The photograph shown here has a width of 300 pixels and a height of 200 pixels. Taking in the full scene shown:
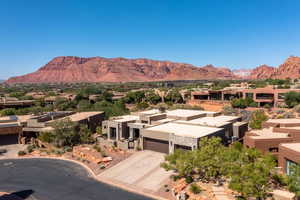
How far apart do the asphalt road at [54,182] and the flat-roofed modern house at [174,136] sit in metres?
9.27

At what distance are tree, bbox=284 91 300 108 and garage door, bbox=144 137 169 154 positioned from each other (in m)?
49.4

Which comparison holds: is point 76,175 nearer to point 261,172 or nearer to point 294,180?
point 261,172

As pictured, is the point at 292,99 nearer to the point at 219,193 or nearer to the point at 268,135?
the point at 268,135

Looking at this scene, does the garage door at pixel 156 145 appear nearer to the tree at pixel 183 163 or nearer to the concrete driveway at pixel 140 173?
the concrete driveway at pixel 140 173

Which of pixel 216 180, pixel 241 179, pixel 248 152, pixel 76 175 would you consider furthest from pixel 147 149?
pixel 241 179

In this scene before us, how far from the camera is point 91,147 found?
37.8 metres

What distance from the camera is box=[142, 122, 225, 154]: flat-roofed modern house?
2903 cm

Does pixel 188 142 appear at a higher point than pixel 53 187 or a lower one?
higher

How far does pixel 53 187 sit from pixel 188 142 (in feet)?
52.2

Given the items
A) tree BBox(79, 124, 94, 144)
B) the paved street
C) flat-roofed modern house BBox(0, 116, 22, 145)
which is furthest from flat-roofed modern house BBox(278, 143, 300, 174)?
flat-roofed modern house BBox(0, 116, 22, 145)

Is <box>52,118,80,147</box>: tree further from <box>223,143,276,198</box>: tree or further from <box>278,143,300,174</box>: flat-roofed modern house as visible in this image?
<box>278,143,300,174</box>: flat-roofed modern house

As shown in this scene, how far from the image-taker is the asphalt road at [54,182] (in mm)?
23219

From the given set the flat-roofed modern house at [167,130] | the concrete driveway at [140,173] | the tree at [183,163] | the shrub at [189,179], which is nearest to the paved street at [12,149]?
the flat-roofed modern house at [167,130]

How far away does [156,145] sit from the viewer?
111 ft
